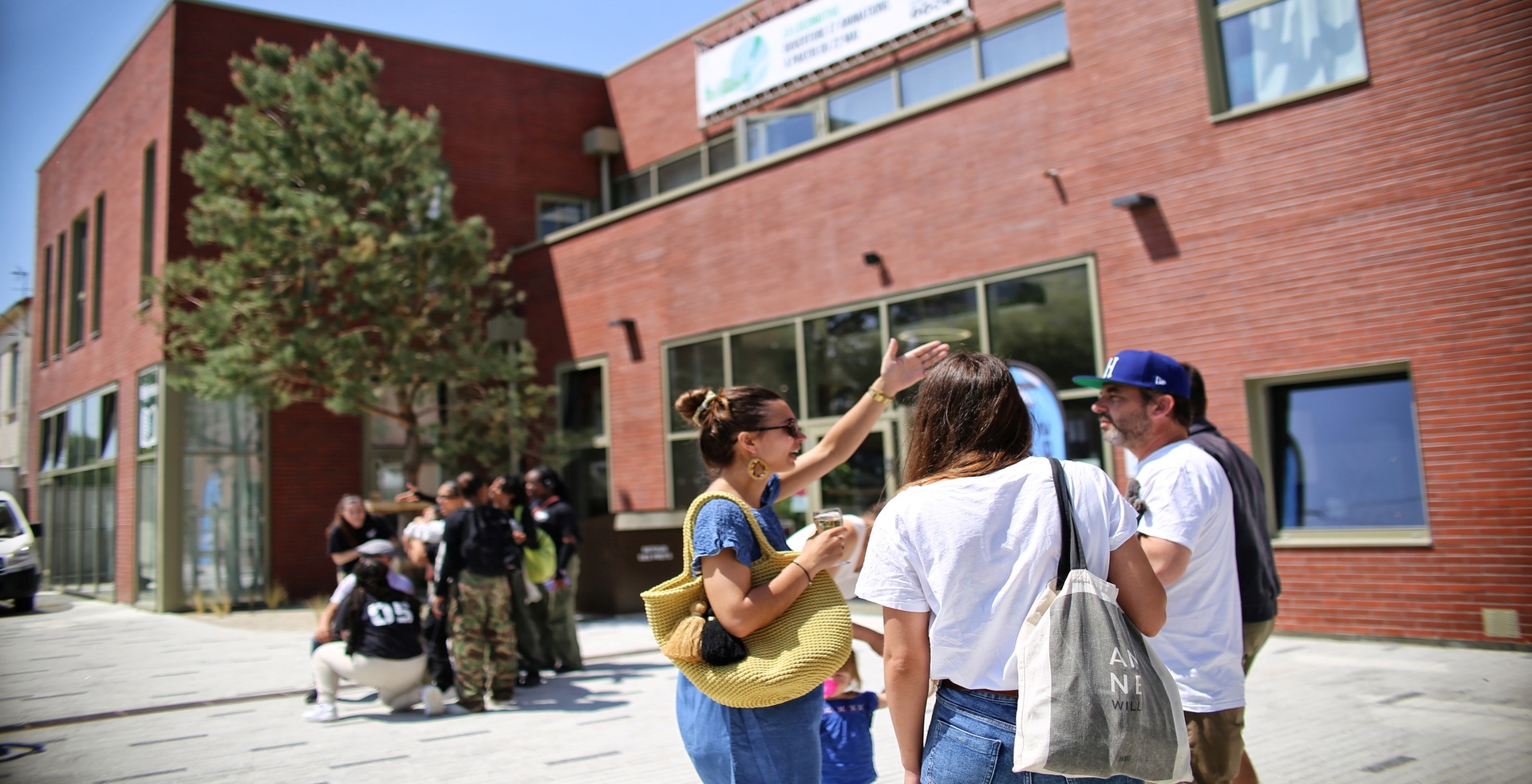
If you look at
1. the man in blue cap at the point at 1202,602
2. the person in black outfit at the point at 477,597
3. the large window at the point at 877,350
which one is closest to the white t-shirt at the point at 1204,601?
the man in blue cap at the point at 1202,602

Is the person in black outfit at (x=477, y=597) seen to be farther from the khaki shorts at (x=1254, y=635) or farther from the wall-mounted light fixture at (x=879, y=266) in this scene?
the wall-mounted light fixture at (x=879, y=266)

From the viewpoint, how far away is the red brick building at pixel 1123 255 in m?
8.21

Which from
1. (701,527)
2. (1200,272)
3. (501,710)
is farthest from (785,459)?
(1200,272)

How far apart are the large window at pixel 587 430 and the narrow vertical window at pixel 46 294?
9670mm

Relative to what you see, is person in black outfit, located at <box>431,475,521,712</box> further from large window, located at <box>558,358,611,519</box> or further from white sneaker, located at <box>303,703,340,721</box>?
large window, located at <box>558,358,611,519</box>

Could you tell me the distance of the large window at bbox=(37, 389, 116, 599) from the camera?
5152mm

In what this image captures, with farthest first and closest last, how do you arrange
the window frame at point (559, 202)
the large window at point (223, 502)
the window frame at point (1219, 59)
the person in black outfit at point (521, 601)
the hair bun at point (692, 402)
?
the window frame at point (559, 202)
the large window at point (223, 502)
the window frame at point (1219, 59)
the person in black outfit at point (521, 601)
the hair bun at point (692, 402)

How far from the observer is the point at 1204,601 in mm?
3314

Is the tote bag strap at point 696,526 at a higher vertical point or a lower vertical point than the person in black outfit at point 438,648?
higher

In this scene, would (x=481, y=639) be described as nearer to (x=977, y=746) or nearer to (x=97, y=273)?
(x=97, y=273)

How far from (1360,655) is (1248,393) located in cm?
234

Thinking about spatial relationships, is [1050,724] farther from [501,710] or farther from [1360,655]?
[1360,655]

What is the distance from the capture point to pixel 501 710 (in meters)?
7.39

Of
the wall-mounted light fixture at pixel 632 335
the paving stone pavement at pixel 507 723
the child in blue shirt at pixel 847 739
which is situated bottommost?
the paving stone pavement at pixel 507 723
